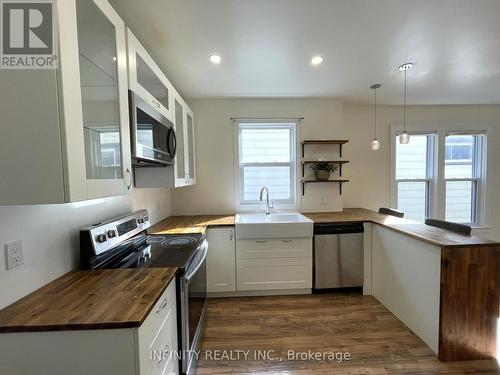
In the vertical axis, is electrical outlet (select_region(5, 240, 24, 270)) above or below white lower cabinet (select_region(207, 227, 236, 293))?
above

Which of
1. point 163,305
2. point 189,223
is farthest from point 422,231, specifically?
point 189,223

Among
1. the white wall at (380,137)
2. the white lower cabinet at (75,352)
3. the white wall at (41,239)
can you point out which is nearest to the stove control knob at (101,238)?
the white wall at (41,239)

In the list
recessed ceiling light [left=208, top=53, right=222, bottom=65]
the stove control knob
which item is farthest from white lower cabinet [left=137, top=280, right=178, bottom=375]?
recessed ceiling light [left=208, top=53, right=222, bottom=65]

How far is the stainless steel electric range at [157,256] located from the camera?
1409 mm

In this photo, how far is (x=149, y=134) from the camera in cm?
156

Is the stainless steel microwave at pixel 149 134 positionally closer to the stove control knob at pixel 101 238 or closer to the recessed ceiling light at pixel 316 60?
the stove control knob at pixel 101 238

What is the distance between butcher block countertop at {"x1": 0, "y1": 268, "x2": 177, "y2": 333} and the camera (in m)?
0.88

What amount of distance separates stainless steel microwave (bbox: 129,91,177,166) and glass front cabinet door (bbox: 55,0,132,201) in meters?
0.07

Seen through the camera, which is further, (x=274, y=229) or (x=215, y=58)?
(x=274, y=229)

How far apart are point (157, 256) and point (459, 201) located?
461 cm

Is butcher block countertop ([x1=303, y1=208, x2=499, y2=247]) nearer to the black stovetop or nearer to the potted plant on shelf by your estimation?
the potted plant on shelf

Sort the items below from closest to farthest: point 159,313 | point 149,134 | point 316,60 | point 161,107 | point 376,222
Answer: point 159,313, point 149,134, point 161,107, point 316,60, point 376,222

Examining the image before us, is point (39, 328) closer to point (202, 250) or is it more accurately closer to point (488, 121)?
point (202, 250)

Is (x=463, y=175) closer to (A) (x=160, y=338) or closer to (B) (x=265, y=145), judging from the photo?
(B) (x=265, y=145)
